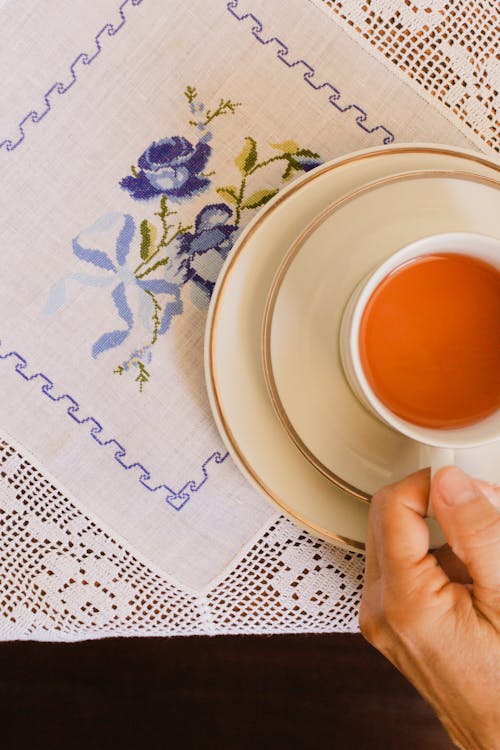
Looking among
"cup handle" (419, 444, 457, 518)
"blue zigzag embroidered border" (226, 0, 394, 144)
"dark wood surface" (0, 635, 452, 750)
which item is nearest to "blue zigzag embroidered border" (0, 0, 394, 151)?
"blue zigzag embroidered border" (226, 0, 394, 144)

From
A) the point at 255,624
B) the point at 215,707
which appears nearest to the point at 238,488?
the point at 255,624

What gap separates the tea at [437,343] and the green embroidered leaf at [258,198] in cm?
16

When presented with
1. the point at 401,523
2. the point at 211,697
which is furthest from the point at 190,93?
the point at 211,697

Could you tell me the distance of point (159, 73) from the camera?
61 centimetres

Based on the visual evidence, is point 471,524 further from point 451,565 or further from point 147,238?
point 147,238

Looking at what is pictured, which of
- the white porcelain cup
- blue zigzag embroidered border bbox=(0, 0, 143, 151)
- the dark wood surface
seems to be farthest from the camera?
the dark wood surface

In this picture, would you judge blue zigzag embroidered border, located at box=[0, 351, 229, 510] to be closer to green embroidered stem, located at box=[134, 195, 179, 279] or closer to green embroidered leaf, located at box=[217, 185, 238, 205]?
green embroidered stem, located at box=[134, 195, 179, 279]

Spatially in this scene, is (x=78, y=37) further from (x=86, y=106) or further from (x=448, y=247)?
(x=448, y=247)

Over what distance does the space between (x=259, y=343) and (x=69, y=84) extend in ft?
0.97

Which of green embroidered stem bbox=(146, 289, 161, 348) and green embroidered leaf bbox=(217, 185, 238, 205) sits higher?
green embroidered leaf bbox=(217, 185, 238, 205)

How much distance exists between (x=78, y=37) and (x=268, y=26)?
0.57ft

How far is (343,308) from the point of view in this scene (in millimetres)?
569

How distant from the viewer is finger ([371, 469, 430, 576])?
0.54 m

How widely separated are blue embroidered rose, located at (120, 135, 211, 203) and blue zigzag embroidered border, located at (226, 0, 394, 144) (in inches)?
4.3
